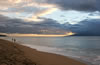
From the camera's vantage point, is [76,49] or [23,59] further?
[76,49]

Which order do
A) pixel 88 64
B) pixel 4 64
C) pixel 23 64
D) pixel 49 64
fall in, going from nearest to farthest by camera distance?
pixel 4 64 < pixel 23 64 < pixel 49 64 < pixel 88 64

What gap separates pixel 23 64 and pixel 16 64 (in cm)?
47

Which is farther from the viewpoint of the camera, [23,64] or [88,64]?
[88,64]

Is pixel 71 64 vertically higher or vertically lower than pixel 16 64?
lower

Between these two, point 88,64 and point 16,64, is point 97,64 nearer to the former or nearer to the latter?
point 88,64

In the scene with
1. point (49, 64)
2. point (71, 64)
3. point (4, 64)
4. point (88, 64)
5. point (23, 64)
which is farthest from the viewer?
point (88, 64)

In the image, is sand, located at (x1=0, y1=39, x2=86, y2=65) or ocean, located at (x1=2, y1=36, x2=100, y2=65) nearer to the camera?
sand, located at (x1=0, y1=39, x2=86, y2=65)

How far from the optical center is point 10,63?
8.16 m

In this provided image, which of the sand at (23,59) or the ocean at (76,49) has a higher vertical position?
the sand at (23,59)

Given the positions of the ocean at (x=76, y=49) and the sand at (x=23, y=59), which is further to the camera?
the ocean at (x=76, y=49)

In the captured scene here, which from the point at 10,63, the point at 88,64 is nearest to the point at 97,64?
the point at 88,64

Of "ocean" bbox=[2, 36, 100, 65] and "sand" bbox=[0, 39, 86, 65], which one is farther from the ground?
"sand" bbox=[0, 39, 86, 65]

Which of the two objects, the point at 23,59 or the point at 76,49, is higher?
the point at 23,59

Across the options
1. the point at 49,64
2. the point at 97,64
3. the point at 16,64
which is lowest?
the point at 97,64
